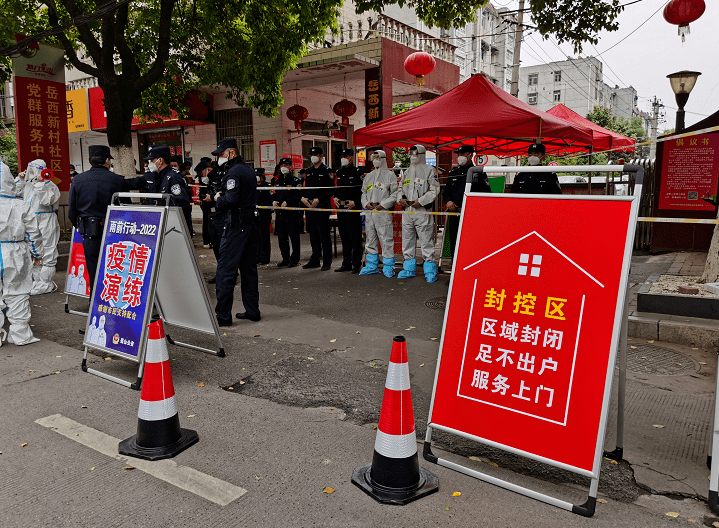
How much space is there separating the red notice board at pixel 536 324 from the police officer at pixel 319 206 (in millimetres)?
7113

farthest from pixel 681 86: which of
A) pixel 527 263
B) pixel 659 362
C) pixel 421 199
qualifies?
pixel 527 263

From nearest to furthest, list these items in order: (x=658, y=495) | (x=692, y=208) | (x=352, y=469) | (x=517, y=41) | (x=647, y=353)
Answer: (x=658, y=495) → (x=352, y=469) → (x=647, y=353) → (x=692, y=208) → (x=517, y=41)

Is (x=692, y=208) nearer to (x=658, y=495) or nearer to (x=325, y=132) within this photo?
(x=658, y=495)

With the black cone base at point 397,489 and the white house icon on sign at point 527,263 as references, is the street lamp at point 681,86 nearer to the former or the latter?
the white house icon on sign at point 527,263

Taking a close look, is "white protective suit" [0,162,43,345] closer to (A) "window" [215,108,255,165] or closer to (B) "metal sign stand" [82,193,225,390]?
(B) "metal sign stand" [82,193,225,390]

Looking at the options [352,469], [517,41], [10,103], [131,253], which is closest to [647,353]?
[352,469]

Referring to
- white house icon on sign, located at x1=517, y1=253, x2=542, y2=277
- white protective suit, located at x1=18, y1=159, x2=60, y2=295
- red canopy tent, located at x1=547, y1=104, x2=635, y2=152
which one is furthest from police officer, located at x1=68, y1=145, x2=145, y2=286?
red canopy tent, located at x1=547, y1=104, x2=635, y2=152

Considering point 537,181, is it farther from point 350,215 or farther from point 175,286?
point 175,286

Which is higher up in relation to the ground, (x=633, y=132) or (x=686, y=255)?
(x=633, y=132)

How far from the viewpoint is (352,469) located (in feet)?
10.4

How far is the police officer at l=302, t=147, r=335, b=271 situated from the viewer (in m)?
10.2

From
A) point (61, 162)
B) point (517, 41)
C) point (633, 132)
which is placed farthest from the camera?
point (633, 132)

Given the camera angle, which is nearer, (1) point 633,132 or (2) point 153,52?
(2) point 153,52

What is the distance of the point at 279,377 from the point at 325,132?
49.9 feet
